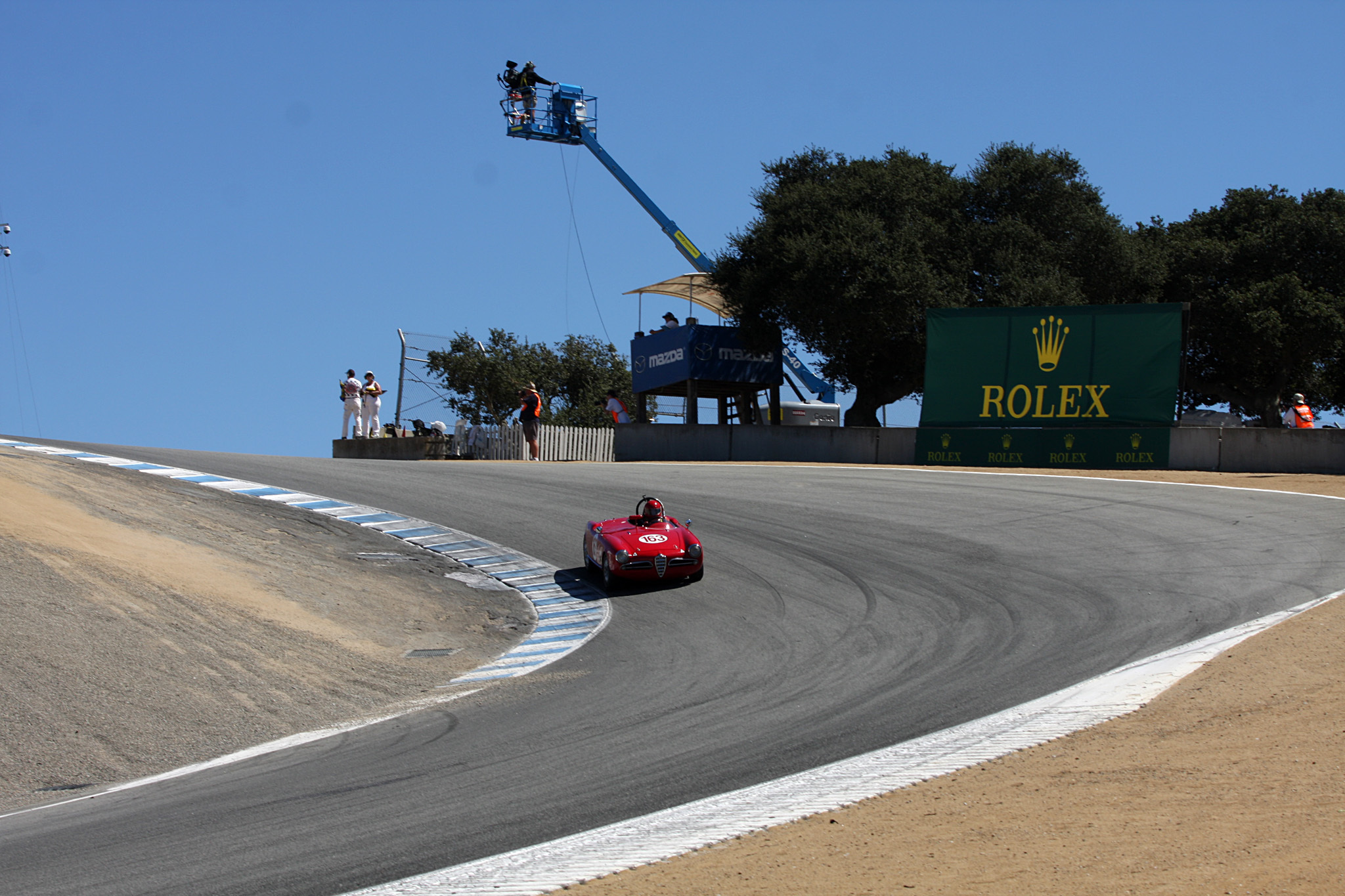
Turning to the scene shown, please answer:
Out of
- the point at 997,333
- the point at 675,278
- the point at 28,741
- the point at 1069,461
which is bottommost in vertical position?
the point at 28,741

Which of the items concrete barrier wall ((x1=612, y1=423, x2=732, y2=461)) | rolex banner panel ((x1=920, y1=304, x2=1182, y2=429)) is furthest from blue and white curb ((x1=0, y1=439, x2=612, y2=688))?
rolex banner panel ((x1=920, y1=304, x2=1182, y2=429))

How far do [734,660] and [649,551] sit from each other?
3973 mm

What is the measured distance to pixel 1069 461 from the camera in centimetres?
2458

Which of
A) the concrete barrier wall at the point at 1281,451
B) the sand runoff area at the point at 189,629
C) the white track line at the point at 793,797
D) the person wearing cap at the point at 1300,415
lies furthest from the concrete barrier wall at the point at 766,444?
the white track line at the point at 793,797

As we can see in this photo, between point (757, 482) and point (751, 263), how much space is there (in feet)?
68.6

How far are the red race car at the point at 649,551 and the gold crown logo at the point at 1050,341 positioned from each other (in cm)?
1410

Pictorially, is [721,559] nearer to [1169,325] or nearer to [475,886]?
[475,886]

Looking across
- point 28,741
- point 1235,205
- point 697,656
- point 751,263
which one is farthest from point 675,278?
point 28,741

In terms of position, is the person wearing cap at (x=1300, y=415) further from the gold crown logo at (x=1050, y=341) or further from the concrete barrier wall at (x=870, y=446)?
the gold crown logo at (x=1050, y=341)

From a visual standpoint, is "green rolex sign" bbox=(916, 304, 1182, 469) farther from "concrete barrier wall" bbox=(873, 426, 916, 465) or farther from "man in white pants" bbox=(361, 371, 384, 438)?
"man in white pants" bbox=(361, 371, 384, 438)

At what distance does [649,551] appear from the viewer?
14.0 meters

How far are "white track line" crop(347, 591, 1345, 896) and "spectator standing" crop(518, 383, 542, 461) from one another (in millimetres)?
21855

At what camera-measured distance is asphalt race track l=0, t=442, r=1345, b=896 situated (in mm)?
5457

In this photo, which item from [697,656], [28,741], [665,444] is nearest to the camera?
[28,741]
